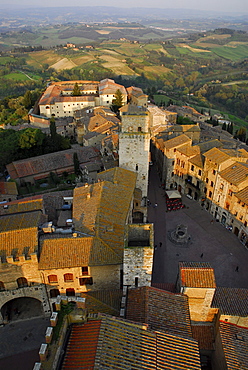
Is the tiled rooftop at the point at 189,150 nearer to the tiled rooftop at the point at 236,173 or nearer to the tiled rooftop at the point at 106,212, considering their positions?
the tiled rooftop at the point at 236,173

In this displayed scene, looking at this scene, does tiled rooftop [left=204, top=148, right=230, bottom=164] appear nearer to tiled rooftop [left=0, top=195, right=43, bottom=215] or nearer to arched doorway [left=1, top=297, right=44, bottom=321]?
tiled rooftop [left=0, top=195, right=43, bottom=215]

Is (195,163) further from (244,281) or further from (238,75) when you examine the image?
(238,75)

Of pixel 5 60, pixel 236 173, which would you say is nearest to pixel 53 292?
pixel 236 173

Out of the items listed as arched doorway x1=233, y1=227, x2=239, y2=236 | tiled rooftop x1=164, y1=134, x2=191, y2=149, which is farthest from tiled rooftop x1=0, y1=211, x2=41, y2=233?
tiled rooftop x1=164, y1=134, x2=191, y2=149

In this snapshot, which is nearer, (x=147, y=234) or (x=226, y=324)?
(x=226, y=324)

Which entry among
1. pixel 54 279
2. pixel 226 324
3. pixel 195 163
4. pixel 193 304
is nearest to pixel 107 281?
pixel 54 279

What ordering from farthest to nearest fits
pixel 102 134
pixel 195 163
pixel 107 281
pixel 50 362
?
pixel 102 134 < pixel 195 163 < pixel 107 281 < pixel 50 362
